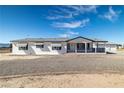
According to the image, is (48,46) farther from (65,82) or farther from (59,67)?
(65,82)

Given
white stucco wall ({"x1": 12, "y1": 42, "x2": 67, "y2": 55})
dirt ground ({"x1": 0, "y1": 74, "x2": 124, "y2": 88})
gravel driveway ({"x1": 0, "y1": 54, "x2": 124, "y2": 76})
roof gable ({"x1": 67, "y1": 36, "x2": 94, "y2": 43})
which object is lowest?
dirt ground ({"x1": 0, "y1": 74, "x2": 124, "y2": 88})

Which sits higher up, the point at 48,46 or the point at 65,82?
the point at 48,46

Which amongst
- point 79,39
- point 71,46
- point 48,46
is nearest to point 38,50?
point 48,46

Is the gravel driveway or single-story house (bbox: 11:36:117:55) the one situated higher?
single-story house (bbox: 11:36:117:55)

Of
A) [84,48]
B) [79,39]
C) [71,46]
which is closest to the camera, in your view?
[79,39]

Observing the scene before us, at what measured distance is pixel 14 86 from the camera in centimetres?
821

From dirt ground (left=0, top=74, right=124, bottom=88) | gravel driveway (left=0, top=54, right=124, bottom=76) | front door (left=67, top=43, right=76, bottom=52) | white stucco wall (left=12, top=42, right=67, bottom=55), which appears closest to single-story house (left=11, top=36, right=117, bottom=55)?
white stucco wall (left=12, top=42, right=67, bottom=55)

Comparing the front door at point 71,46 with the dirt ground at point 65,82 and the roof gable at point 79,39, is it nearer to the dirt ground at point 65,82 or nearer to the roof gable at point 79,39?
the roof gable at point 79,39

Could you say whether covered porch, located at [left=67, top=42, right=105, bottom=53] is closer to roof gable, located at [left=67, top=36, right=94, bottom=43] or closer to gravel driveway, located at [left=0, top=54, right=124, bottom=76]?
roof gable, located at [left=67, top=36, right=94, bottom=43]

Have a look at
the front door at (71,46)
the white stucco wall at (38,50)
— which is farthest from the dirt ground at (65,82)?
the front door at (71,46)
